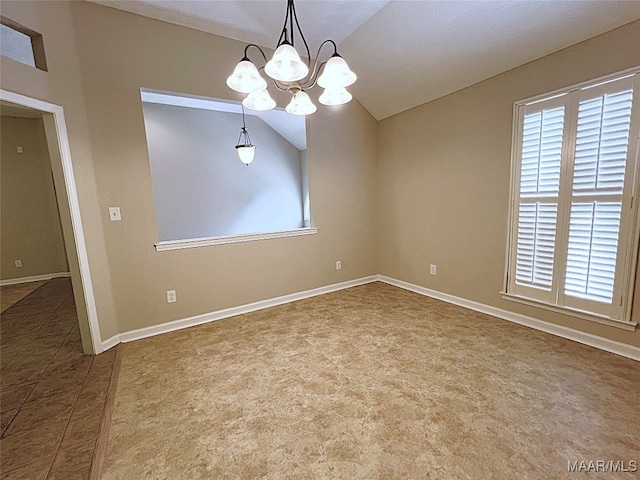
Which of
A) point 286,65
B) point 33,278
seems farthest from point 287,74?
point 33,278

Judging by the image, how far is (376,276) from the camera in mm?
4594

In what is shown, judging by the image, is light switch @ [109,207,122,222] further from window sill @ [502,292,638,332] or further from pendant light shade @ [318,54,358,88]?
window sill @ [502,292,638,332]

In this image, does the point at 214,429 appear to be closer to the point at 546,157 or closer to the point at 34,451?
the point at 34,451

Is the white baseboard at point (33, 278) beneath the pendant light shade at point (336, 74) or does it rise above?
beneath

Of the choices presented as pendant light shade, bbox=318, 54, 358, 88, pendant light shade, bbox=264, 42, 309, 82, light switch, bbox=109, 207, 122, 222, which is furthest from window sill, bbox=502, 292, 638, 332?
light switch, bbox=109, 207, 122, 222

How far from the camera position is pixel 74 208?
7.77ft

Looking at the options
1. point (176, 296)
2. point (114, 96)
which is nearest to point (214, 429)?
point (176, 296)

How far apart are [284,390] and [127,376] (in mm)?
1257

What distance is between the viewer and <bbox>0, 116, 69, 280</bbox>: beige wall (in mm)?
4617

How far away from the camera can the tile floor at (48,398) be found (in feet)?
4.91

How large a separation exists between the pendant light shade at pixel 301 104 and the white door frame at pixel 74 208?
1.81m

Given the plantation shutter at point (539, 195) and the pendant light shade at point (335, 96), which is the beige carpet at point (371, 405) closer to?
the plantation shutter at point (539, 195)

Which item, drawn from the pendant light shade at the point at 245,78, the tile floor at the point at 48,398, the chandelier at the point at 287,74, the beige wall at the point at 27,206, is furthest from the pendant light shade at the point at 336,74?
the beige wall at the point at 27,206

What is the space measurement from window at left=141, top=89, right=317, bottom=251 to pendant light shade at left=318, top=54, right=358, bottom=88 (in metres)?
3.46
